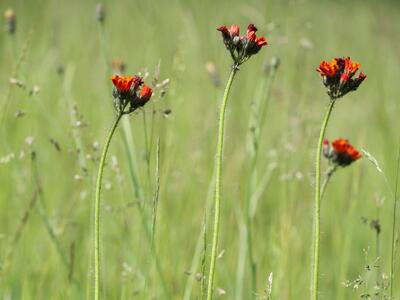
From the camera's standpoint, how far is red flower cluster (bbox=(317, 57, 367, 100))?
1.31m

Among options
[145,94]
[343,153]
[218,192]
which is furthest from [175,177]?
[218,192]

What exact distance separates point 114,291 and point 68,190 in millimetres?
1123

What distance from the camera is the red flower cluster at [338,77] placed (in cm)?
131

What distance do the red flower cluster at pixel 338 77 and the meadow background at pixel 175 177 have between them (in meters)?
0.33

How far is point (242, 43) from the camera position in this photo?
1.34 meters

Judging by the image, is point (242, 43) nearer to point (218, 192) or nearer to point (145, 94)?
point (145, 94)

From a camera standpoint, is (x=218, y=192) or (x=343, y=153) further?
(x=343, y=153)

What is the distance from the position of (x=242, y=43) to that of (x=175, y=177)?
1838 mm

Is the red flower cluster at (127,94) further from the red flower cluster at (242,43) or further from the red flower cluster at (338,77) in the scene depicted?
the red flower cluster at (338,77)

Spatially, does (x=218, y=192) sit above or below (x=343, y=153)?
below

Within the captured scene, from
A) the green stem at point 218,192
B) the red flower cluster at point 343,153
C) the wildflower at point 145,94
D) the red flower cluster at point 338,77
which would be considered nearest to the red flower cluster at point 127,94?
the wildflower at point 145,94

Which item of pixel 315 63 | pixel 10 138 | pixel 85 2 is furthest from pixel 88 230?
pixel 85 2

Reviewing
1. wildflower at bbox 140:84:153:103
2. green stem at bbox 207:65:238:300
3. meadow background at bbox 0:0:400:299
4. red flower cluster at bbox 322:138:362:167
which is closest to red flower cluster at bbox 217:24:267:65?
green stem at bbox 207:65:238:300

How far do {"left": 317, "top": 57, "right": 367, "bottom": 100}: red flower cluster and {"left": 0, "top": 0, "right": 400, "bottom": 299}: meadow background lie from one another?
329 millimetres
